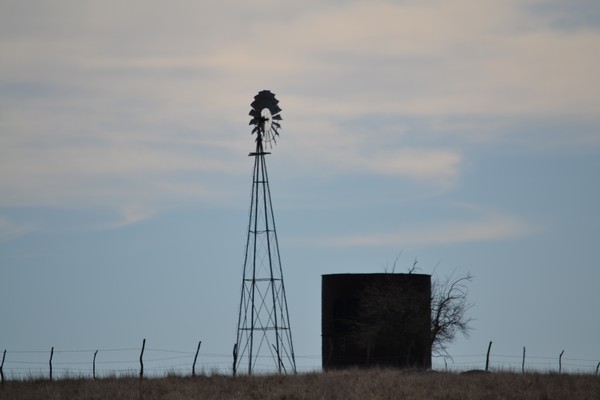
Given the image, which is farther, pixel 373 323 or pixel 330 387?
pixel 373 323

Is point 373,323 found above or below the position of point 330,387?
above

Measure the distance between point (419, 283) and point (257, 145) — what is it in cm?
911

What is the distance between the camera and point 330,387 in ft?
133

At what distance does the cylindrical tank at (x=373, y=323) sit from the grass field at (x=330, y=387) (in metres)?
7.01

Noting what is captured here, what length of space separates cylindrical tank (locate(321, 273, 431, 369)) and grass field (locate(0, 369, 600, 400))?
701 cm

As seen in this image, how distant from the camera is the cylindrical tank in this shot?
5203 centimetres

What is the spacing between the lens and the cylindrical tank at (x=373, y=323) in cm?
5203

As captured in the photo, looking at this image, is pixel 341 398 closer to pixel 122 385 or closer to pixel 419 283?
pixel 122 385

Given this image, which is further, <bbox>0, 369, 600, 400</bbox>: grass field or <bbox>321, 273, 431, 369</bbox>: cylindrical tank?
<bbox>321, 273, 431, 369</bbox>: cylindrical tank

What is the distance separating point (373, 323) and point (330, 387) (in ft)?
37.9

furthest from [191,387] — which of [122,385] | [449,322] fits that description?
[449,322]

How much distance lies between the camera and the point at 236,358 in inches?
1960

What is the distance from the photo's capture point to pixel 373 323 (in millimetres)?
51969

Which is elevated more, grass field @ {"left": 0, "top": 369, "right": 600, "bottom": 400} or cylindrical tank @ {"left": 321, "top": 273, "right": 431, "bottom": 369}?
cylindrical tank @ {"left": 321, "top": 273, "right": 431, "bottom": 369}
